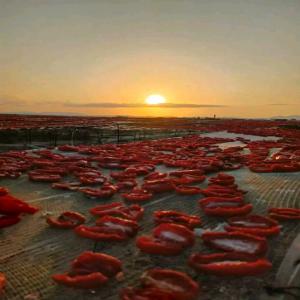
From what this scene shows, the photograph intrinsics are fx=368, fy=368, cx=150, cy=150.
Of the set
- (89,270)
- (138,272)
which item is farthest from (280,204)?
(89,270)

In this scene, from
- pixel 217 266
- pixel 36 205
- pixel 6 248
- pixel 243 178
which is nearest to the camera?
pixel 217 266

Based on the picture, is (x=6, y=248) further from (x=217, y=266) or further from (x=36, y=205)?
(x=217, y=266)

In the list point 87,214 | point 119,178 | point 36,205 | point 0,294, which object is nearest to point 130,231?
point 87,214

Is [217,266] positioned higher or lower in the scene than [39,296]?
higher

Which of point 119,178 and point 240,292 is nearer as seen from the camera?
point 240,292

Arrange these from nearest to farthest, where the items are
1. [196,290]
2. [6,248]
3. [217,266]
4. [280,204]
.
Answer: [196,290], [217,266], [6,248], [280,204]

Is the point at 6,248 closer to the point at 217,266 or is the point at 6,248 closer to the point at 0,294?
the point at 0,294
